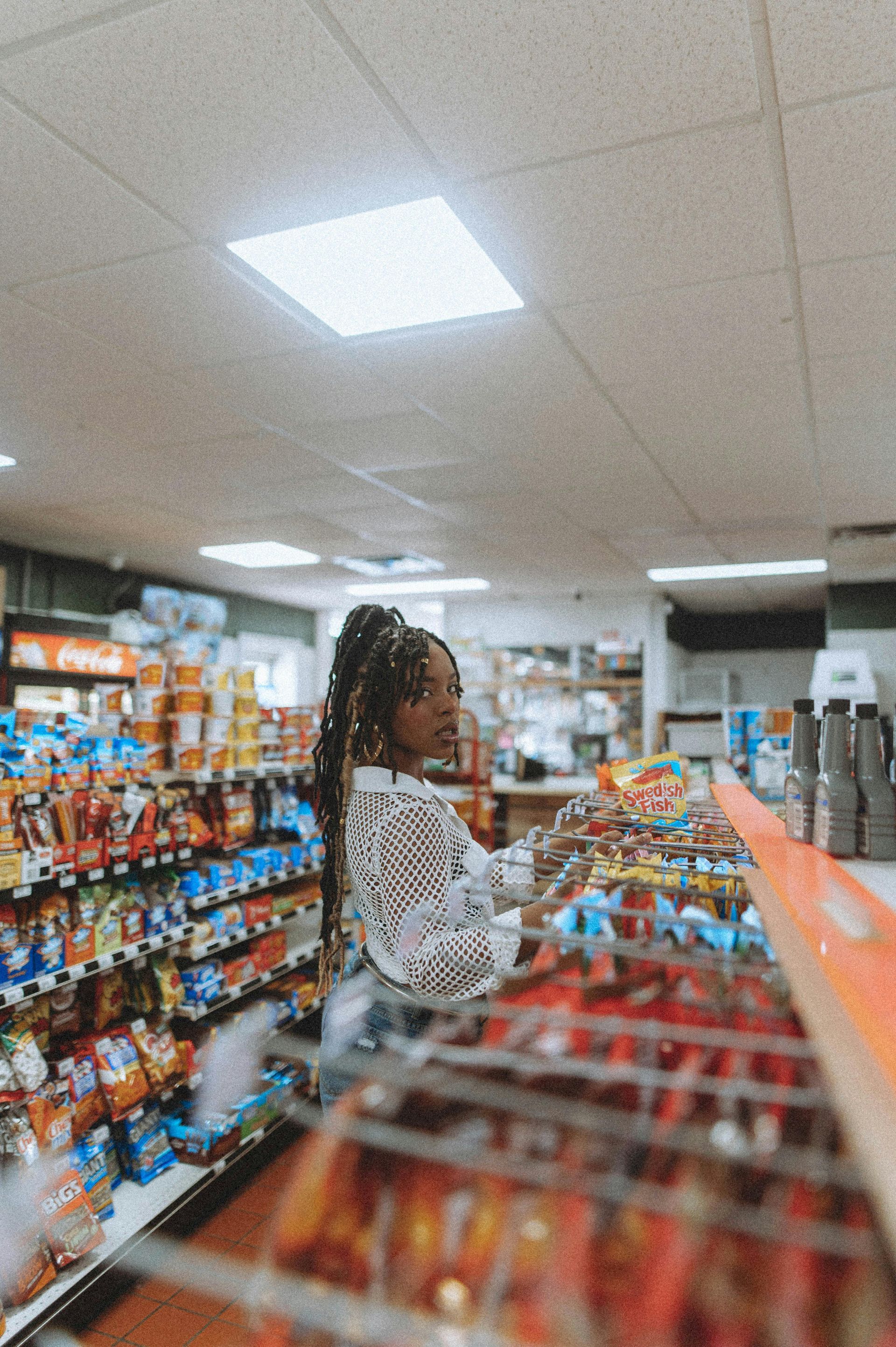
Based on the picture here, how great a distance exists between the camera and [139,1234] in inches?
108

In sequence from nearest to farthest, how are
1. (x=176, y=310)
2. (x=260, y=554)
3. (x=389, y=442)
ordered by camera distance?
(x=176, y=310) < (x=389, y=442) < (x=260, y=554)

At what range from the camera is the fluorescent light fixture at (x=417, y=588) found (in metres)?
8.70

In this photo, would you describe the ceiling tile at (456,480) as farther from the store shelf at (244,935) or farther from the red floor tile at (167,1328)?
the red floor tile at (167,1328)

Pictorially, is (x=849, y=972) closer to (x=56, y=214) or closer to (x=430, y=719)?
(x=430, y=719)

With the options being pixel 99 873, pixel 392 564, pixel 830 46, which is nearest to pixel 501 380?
pixel 830 46

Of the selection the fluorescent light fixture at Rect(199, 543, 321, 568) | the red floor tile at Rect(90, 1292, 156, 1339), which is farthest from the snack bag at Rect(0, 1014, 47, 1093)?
the fluorescent light fixture at Rect(199, 543, 321, 568)

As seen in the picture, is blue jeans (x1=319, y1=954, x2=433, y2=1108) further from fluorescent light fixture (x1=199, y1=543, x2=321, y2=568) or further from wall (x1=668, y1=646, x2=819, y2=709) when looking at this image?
wall (x1=668, y1=646, x2=819, y2=709)

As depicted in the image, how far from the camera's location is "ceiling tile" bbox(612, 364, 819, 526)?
11.4 ft

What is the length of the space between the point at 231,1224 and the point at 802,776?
2.72m

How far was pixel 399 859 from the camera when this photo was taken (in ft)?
5.38

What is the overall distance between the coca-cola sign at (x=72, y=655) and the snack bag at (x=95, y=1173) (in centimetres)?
346

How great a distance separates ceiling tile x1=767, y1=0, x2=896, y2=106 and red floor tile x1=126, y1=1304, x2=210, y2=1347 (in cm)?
361

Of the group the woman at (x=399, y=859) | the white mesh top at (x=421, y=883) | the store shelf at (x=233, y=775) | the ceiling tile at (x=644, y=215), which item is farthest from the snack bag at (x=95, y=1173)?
the ceiling tile at (x=644, y=215)

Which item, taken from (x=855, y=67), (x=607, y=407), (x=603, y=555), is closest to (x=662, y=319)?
(x=607, y=407)
